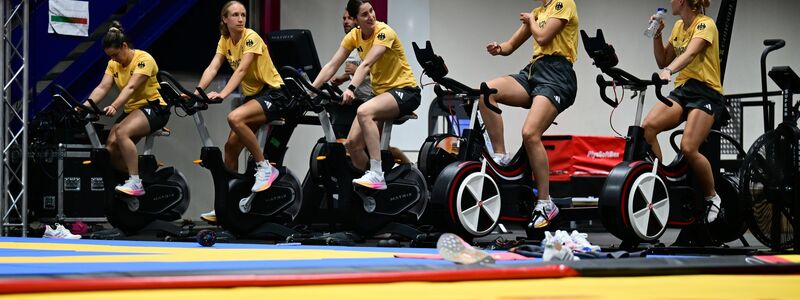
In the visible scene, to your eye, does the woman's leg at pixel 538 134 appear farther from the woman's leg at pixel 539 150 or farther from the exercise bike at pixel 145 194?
the exercise bike at pixel 145 194

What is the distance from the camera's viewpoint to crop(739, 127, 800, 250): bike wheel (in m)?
5.32

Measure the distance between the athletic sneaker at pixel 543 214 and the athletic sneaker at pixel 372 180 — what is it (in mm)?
966

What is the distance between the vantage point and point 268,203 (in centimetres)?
702

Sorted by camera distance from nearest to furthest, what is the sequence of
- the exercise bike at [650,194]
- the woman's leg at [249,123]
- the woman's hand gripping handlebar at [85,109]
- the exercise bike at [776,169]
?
the exercise bike at [776,169] → the exercise bike at [650,194] → the woman's leg at [249,123] → the woman's hand gripping handlebar at [85,109]

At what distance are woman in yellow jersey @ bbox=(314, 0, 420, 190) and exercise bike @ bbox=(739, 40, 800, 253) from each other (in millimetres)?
1944

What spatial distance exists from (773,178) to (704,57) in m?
0.70

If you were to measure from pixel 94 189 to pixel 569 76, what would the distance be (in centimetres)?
459

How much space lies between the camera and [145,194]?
306 inches

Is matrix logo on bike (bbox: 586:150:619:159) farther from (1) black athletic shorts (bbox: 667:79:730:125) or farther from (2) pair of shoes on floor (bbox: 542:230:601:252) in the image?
(2) pair of shoes on floor (bbox: 542:230:601:252)

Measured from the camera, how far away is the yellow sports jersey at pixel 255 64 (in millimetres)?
7137

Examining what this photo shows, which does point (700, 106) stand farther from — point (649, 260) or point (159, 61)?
point (159, 61)

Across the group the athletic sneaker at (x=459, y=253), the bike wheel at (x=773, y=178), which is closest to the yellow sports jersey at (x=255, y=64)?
the bike wheel at (x=773, y=178)

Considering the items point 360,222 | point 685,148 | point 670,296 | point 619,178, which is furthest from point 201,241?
point 670,296

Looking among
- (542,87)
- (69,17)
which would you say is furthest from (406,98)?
(69,17)
